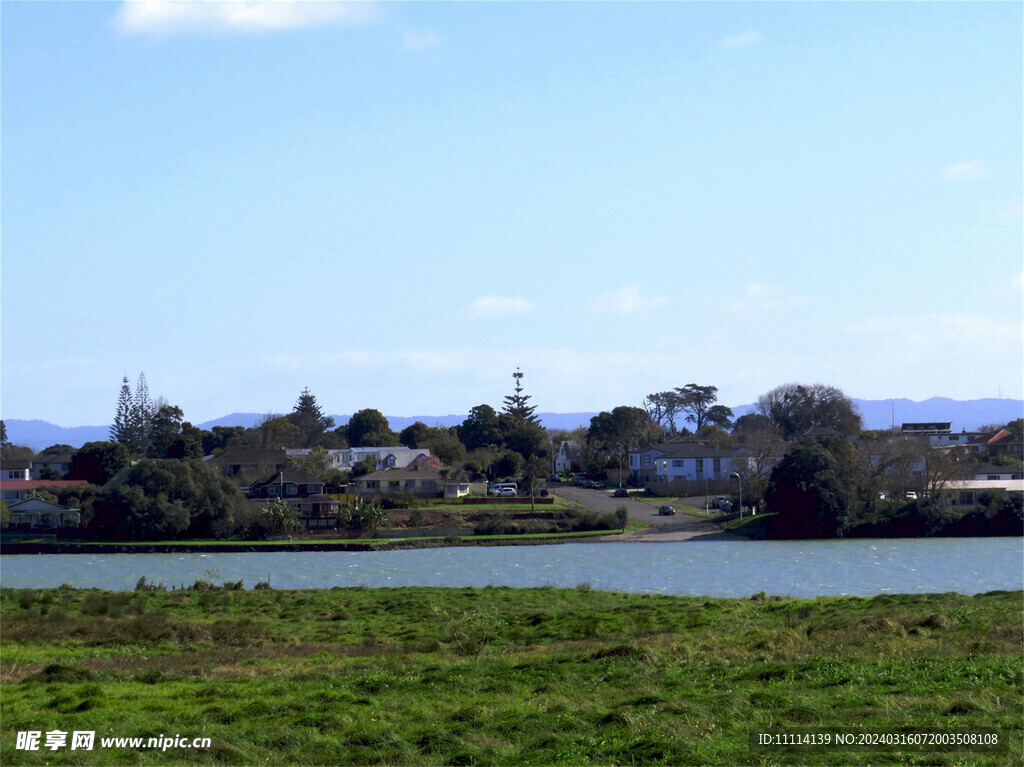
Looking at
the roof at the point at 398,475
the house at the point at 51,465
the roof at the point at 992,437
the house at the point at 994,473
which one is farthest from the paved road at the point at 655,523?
the house at the point at 51,465

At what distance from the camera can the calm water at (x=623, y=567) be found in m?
40.2

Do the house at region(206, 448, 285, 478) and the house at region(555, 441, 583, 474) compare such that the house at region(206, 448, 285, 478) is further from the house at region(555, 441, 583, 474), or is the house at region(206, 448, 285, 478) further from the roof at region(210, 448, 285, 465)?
the house at region(555, 441, 583, 474)

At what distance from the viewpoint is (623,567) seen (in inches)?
1866

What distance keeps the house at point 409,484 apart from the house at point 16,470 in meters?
36.6

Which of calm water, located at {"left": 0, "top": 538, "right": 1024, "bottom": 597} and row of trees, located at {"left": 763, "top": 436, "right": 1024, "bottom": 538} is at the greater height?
row of trees, located at {"left": 763, "top": 436, "right": 1024, "bottom": 538}

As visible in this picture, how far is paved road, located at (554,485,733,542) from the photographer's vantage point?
6412 cm

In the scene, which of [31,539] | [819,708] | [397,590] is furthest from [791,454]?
[819,708]

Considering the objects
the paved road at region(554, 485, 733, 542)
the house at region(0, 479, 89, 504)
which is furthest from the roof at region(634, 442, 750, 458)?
the house at region(0, 479, 89, 504)

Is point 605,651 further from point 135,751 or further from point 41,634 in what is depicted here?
point 41,634

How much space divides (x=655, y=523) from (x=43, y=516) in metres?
43.7

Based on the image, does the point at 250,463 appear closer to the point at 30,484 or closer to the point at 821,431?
the point at 30,484

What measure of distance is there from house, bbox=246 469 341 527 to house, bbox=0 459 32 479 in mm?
28037

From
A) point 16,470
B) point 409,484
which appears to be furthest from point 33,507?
point 16,470

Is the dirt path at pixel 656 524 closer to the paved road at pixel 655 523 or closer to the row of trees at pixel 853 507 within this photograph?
the paved road at pixel 655 523
